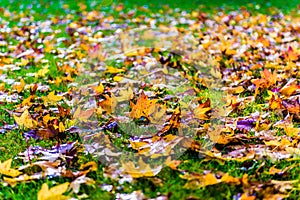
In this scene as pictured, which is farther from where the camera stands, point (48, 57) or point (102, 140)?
point (48, 57)

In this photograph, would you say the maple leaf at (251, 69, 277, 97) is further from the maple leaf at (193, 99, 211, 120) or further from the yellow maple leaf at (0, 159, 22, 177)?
the yellow maple leaf at (0, 159, 22, 177)

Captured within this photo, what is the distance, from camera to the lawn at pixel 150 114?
71.8 inches

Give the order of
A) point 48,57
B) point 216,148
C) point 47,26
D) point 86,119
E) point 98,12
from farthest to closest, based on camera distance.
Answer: point 98,12, point 47,26, point 48,57, point 86,119, point 216,148

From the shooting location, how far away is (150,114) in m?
2.43

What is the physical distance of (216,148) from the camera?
208 centimetres

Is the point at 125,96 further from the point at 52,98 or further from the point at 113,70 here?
the point at 113,70

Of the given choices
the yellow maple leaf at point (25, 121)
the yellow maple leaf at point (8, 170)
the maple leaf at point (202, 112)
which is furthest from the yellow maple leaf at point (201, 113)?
the yellow maple leaf at point (8, 170)

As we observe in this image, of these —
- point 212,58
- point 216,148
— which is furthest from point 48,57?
point 216,148

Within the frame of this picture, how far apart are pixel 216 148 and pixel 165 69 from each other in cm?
151

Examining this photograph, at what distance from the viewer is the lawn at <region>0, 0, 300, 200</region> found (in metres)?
1.82

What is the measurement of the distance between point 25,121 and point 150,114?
2.28ft

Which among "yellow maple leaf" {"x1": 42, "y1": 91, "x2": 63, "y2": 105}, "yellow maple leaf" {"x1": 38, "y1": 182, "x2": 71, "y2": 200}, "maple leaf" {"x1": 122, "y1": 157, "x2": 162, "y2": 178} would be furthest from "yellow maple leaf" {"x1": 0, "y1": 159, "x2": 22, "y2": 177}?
"yellow maple leaf" {"x1": 42, "y1": 91, "x2": 63, "y2": 105}

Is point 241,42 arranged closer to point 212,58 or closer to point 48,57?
point 212,58

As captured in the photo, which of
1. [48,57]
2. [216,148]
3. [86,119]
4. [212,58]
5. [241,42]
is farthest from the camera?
[241,42]
